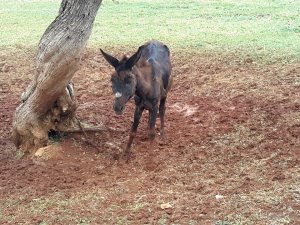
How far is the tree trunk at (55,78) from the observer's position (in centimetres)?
694

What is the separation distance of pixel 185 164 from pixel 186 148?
569mm

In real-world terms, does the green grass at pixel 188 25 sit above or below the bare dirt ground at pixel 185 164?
above

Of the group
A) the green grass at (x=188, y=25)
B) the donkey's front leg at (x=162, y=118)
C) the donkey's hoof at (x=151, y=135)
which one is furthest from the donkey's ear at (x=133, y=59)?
the green grass at (x=188, y=25)

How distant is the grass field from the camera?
5.54m

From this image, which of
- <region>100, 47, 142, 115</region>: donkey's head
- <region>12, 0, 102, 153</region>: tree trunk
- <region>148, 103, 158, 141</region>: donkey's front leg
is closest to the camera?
<region>100, 47, 142, 115</region>: donkey's head

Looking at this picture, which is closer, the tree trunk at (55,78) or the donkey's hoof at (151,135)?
the tree trunk at (55,78)

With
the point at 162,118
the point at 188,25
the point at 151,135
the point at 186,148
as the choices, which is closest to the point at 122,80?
the point at 151,135

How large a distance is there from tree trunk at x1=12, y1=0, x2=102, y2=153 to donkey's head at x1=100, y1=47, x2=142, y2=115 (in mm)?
701

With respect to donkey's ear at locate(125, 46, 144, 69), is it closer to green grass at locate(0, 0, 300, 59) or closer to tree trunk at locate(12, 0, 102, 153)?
tree trunk at locate(12, 0, 102, 153)

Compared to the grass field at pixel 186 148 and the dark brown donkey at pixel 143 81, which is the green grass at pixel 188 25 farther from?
the dark brown donkey at pixel 143 81

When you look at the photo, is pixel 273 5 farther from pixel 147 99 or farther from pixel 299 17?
pixel 147 99

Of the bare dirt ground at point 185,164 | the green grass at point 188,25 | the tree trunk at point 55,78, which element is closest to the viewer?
the bare dirt ground at point 185,164

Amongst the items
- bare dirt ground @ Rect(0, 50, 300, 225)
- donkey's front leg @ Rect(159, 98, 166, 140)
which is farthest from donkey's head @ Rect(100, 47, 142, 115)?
donkey's front leg @ Rect(159, 98, 166, 140)

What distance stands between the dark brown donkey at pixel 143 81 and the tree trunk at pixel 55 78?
0.71 metres
